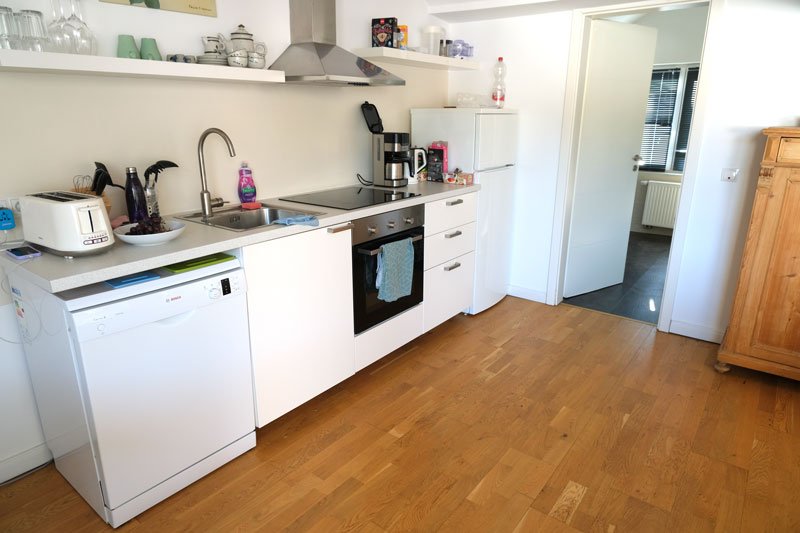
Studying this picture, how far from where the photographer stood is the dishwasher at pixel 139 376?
1.56 metres

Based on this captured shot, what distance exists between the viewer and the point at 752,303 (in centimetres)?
264

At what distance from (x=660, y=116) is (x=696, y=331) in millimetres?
3261

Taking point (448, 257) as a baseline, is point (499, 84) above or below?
above

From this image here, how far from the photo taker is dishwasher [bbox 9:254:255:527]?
5.13ft

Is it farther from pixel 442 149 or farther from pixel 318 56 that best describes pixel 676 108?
pixel 318 56

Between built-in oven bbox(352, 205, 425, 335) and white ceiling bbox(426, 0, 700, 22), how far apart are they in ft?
4.87

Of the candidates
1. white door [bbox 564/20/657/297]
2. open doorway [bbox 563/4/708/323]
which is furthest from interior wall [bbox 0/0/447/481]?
open doorway [bbox 563/4/708/323]

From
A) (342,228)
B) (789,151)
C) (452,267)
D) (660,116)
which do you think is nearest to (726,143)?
(789,151)

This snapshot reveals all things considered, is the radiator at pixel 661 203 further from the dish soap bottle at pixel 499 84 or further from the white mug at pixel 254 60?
the white mug at pixel 254 60

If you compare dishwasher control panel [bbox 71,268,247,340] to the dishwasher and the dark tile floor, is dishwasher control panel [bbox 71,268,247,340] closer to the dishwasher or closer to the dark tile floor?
the dishwasher

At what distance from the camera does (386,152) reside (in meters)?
3.08

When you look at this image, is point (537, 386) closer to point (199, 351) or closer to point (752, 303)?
point (752, 303)

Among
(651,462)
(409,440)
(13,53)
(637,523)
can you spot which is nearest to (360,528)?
(409,440)

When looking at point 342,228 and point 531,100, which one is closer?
point 342,228
